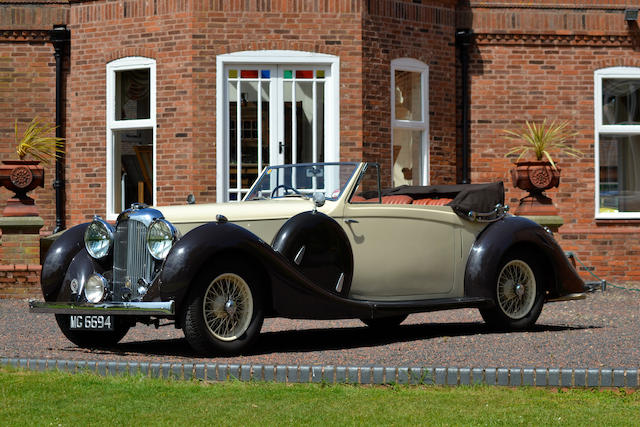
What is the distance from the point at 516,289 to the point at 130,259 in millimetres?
3392

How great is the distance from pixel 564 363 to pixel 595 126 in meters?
10.2

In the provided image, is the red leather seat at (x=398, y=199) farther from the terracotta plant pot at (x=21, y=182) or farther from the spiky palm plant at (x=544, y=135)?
the spiky palm plant at (x=544, y=135)

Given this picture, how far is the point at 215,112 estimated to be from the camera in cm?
1464

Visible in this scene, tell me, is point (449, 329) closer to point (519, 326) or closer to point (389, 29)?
point (519, 326)

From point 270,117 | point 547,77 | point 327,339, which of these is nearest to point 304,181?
point 327,339

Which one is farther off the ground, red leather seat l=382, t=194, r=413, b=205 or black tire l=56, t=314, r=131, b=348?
red leather seat l=382, t=194, r=413, b=205

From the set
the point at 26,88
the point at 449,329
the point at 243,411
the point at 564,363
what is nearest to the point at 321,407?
the point at 243,411

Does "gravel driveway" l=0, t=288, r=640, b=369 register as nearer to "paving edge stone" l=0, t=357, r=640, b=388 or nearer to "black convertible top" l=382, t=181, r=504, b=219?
"paving edge stone" l=0, t=357, r=640, b=388

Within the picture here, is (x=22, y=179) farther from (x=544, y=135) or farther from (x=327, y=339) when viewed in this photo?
(x=544, y=135)

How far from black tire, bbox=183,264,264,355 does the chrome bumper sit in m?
0.21

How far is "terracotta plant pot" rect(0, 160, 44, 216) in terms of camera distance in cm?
1445

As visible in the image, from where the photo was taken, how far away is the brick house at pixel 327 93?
1469cm

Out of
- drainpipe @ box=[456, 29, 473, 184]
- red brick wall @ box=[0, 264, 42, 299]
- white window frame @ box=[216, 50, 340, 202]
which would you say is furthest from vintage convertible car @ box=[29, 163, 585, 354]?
drainpipe @ box=[456, 29, 473, 184]

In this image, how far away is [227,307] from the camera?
7754 mm
